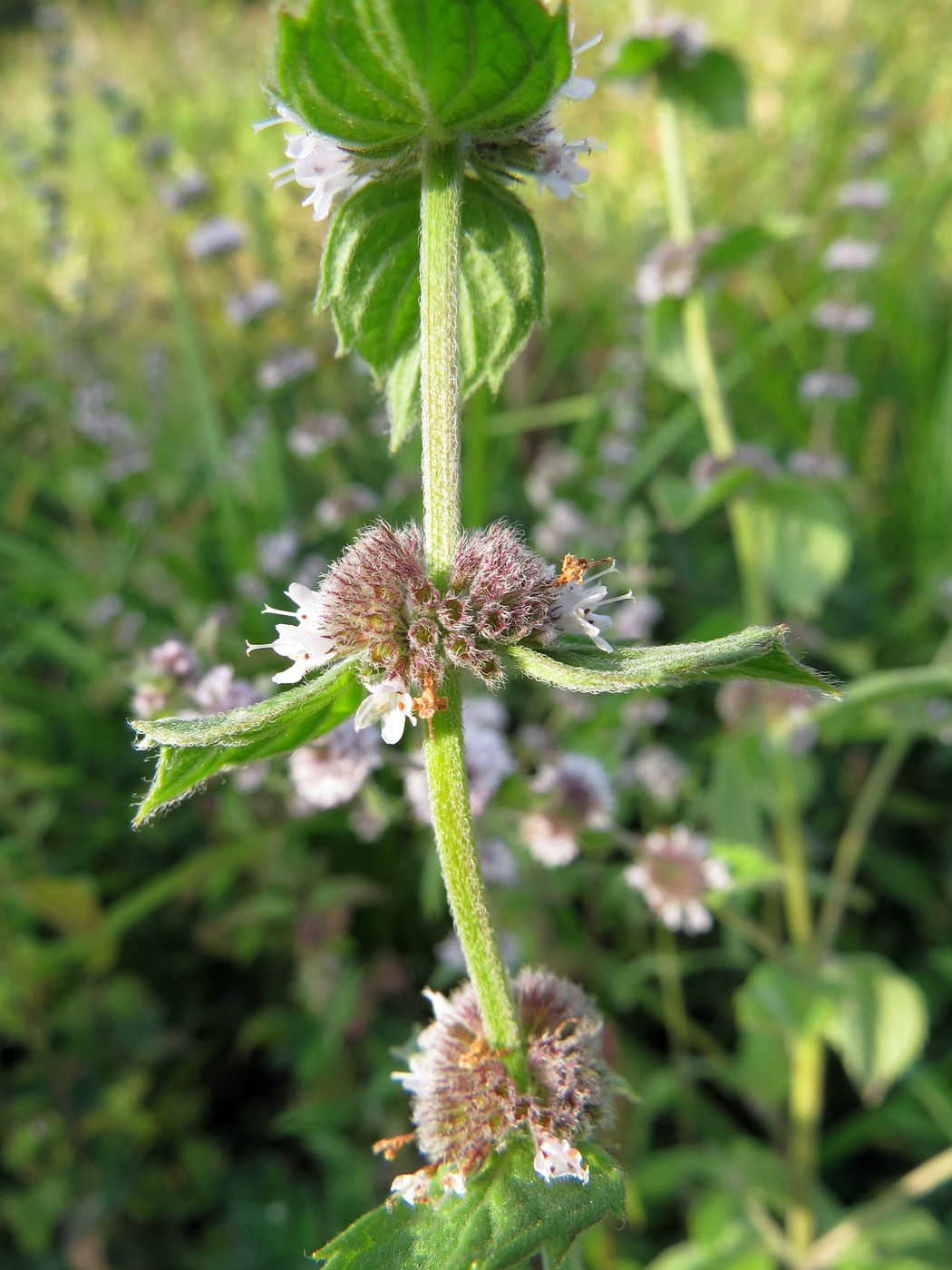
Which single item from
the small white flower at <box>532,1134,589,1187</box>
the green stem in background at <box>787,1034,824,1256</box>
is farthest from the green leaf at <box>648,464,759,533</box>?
the small white flower at <box>532,1134,589,1187</box>

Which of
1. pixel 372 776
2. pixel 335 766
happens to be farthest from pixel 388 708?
pixel 372 776

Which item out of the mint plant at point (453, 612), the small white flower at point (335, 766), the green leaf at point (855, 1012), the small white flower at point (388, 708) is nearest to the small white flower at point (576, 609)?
the mint plant at point (453, 612)

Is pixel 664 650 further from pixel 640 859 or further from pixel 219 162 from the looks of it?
pixel 219 162

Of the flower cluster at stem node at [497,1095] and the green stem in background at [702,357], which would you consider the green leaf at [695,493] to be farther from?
the flower cluster at stem node at [497,1095]

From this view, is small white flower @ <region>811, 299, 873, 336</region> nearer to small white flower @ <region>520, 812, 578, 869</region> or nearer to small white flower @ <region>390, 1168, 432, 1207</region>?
small white flower @ <region>520, 812, 578, 869</region>

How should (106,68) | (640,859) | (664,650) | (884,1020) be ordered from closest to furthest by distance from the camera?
(664,650), (640,859), (884,1020), (106,68)

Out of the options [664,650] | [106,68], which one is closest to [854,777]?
[664,650]
